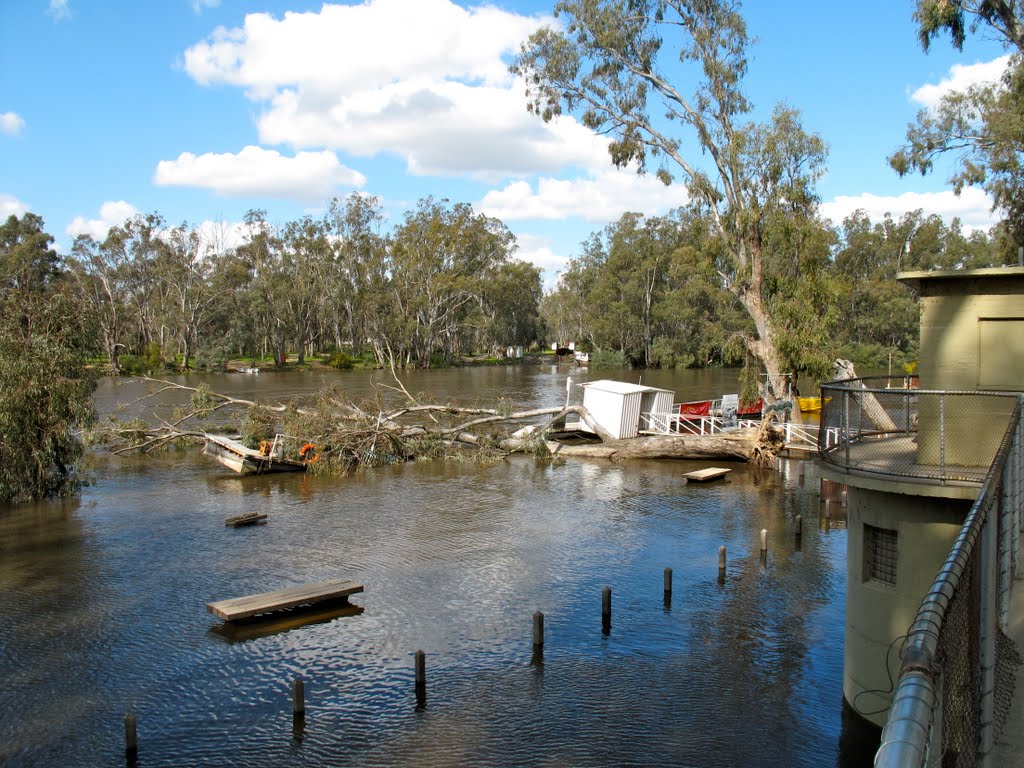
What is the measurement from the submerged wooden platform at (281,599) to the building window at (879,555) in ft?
35.6

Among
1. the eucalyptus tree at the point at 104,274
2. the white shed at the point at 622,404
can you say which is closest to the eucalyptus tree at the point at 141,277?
the eucalyptus tree at the point at 104,274

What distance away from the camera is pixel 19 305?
28.3 meters

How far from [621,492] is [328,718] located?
18386 millimetres

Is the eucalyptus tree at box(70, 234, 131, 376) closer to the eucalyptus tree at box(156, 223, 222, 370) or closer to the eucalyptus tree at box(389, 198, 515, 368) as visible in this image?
the eucalyptus tree at box(156, 223, 222, 370)

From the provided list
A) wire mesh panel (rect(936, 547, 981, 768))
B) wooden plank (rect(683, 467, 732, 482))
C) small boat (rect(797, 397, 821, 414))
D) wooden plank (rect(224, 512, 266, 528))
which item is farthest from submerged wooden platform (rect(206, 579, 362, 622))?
small boat (rect(797, 397, 821, 414))

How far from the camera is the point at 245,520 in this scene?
1006 inches

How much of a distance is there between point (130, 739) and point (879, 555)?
35.8ft

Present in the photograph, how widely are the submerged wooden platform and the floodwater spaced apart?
16.1 inches

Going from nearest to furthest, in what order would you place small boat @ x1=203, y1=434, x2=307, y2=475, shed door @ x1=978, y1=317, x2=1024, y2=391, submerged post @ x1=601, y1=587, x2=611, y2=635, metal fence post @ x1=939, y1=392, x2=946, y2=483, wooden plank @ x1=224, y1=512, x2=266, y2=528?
metal fence post @ x1=939, y1=392, x2=946, y2=483
shed door @ x1=978, y1=317, x2=1024, y2=391
submerged post @ x1=601, y1=587, x2=611, y2=635
wooden plank @ x1=224, y1=512, x2=266, y2=528
small boat @ x1=203, y1=434, x2=307, y2=475

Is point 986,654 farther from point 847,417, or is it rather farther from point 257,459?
point 257,459

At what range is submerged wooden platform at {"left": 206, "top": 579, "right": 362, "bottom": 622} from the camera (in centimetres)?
1692

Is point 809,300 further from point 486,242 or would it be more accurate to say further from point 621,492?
point 486,242

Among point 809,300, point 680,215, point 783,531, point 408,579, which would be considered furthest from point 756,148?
point 680,215

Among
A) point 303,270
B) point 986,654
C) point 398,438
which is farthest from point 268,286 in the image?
point 986,654
